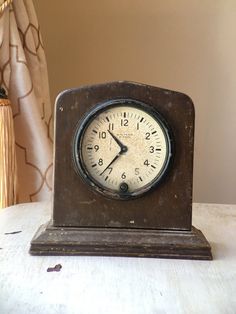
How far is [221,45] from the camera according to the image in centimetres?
132

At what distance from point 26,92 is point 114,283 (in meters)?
0.53

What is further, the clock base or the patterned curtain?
the patterned curtain

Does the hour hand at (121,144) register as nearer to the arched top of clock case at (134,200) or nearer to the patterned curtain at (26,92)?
the arched top of clock case at (134,200)

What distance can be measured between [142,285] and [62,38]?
92cm

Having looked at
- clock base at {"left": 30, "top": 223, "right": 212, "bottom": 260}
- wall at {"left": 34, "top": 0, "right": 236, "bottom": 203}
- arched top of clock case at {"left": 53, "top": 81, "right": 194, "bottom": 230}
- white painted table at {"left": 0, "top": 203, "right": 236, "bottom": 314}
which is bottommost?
white painted table at {"left": 0, "top": 203, "right": 236, "bottom": 314}

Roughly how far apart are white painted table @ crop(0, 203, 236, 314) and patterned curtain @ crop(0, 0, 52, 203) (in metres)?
0.33

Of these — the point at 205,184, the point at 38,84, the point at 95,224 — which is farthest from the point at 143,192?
the point at 205,184

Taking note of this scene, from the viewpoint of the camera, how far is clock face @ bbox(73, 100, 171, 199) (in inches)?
25.5

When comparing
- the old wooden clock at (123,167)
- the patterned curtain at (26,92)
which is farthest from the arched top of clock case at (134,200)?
the patterned curtain at (26,92)

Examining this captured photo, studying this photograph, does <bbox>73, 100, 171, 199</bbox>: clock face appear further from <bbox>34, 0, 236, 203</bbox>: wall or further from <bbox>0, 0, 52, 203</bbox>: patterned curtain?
<bbox>34, 0, 236, 203</bbox>: wall

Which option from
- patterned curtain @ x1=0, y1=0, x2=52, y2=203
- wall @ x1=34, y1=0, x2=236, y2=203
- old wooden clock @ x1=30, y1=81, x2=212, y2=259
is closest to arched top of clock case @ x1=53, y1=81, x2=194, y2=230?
old wooden clock @ x1=30, y1=81, x2=212, y2=259

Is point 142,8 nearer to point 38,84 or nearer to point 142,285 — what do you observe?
point 38,84

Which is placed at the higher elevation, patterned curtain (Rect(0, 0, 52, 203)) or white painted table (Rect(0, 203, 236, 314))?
patterned curtain (Rect(0, 0, 52, 203))

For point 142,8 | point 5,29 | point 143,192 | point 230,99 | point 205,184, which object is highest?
Result: point 142,8
